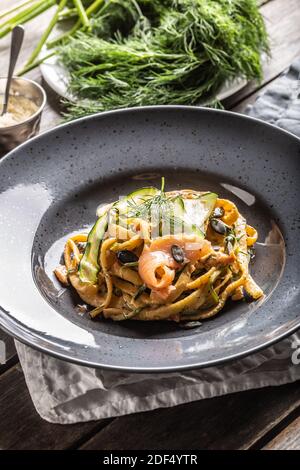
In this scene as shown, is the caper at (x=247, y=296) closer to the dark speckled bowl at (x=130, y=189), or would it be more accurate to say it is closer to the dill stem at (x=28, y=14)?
the dark speckled bowl at (x=130, y=189)

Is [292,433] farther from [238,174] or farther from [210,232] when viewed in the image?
[238,174]

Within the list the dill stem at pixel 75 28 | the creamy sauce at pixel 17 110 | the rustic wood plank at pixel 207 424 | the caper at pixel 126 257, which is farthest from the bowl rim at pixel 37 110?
the rustic wood plank at pixel 207 424

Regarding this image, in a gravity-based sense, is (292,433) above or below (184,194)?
below

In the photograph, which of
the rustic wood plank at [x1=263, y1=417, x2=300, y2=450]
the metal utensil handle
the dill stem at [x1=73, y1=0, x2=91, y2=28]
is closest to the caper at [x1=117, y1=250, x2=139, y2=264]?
the rustic wood plank at [x1=263, y1=417, x2=300, y2=450]

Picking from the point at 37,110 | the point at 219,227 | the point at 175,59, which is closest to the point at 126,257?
the point at 219,227

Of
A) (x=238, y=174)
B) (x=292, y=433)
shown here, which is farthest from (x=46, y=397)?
(x=238, y=174)

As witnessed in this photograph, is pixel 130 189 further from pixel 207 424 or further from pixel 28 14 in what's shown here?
pixel 28 14
